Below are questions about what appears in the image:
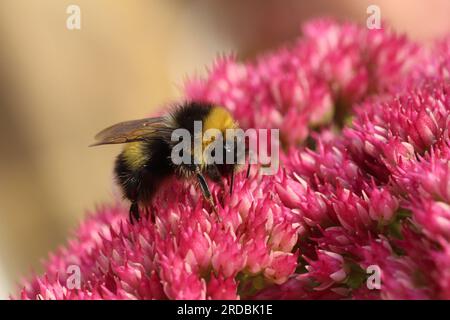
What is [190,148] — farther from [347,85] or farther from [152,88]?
[152,88]

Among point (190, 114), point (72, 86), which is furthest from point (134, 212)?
point (72, 86)

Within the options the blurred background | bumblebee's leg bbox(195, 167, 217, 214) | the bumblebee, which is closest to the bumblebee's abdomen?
the bumblebee

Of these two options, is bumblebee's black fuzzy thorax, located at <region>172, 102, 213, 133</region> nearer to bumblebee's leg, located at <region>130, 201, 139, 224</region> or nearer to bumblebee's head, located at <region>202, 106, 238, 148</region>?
bumblebee's head, located at <region>202, 106, 238, 148</region>

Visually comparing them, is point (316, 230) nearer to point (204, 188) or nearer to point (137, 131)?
point (204, 188)

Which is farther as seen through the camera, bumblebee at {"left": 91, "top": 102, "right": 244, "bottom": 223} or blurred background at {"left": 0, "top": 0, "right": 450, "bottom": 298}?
blurred background at {"left": 0, "top": 0, "right": 450, "bottom": 298}

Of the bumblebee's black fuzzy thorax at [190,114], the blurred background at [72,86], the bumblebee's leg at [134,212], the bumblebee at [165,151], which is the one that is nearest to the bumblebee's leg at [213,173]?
the bumblebee at [165,151]

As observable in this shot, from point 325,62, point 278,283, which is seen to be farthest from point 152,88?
point 278,283
